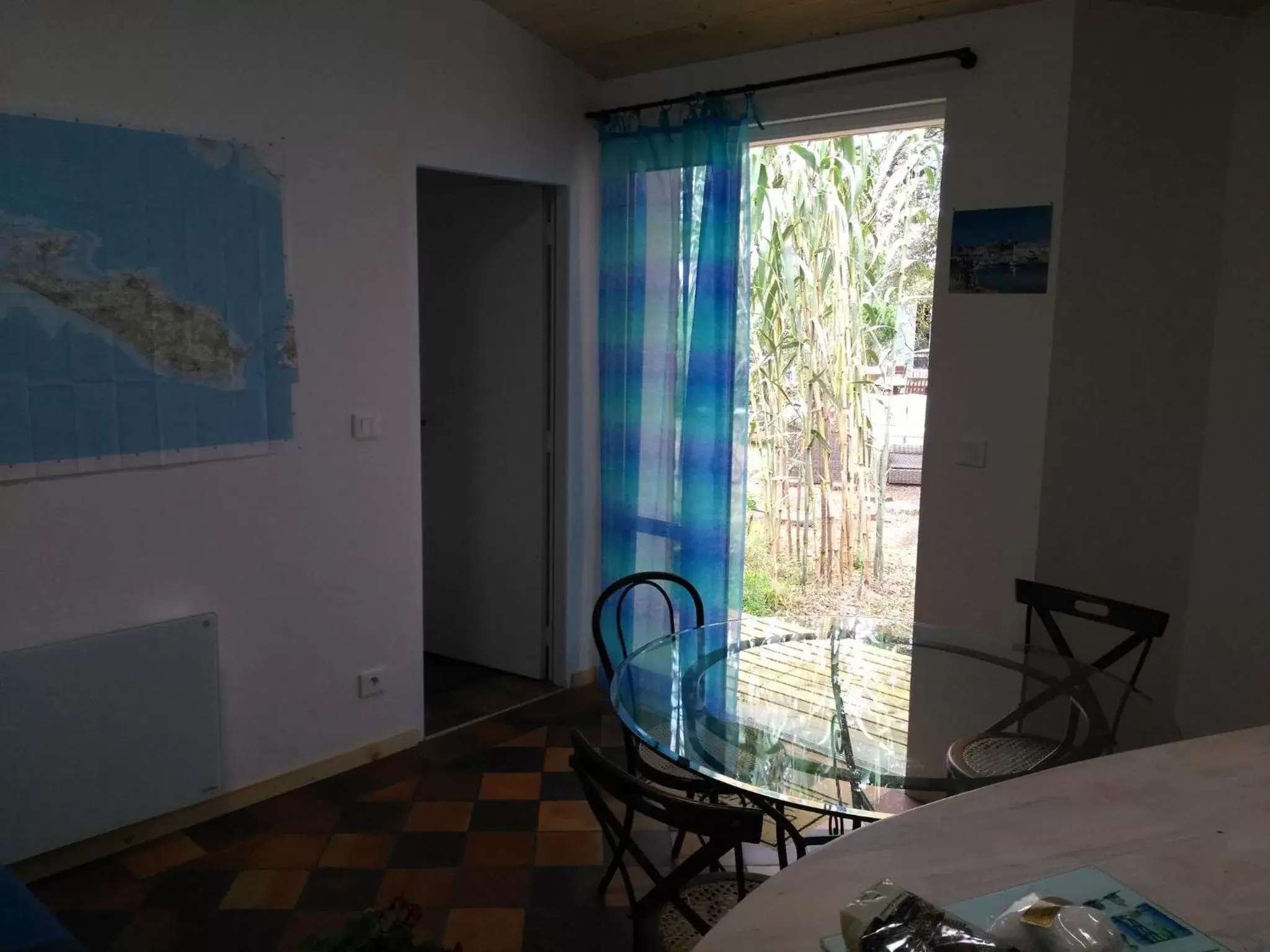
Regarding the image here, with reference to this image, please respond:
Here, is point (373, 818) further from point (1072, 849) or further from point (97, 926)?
point (1072, 849)

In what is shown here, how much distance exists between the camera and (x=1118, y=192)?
282 centimetres

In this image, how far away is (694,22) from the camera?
3.24 metres

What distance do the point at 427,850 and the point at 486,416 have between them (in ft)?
6.38

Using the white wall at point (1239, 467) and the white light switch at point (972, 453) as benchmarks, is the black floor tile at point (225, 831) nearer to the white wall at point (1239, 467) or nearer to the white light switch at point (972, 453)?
the white light switch at point (972, 453)

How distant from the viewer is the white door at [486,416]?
399cm

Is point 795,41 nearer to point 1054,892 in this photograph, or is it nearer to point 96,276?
point 96,276

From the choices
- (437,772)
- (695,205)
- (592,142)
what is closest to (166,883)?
(437,772)

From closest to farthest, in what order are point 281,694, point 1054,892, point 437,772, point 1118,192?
point 1054,892, point 1118,192, point 281,694, point 437,772

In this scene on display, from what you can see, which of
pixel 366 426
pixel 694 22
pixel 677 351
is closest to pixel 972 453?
pixel 677 351

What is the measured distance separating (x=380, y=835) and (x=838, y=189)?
10.7ft

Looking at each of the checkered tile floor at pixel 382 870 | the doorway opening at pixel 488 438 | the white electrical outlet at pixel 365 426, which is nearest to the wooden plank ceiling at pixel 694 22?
the doorway opening at pixel 488 438

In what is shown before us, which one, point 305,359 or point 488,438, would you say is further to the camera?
point 488,438

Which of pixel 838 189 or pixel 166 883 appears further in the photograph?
pixel 838 189

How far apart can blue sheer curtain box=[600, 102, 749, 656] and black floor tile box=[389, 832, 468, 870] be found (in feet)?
4.27
